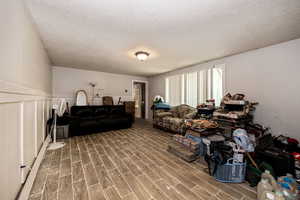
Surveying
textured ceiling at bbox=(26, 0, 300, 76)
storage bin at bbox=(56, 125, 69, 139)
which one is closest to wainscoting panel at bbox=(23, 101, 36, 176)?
textured ceiling at bbox=(26, 0, 300, 76)

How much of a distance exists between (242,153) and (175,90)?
341 centimetres

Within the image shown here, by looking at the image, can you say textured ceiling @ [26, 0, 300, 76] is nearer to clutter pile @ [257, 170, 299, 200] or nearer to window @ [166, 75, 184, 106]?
→ window @ [166, 75, 184, 106]

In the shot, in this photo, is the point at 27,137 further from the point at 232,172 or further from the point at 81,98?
the point at 81,98

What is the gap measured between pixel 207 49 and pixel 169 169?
9.13 feet

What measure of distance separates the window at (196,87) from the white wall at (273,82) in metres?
0.35

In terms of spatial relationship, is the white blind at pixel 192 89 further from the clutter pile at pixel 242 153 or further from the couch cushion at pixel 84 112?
the couch cushion at pixel 84 112

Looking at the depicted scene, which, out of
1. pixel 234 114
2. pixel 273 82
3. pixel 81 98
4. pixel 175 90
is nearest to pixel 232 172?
pixel 234 114

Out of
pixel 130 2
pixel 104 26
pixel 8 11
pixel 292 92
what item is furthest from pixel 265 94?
pixel 8 11

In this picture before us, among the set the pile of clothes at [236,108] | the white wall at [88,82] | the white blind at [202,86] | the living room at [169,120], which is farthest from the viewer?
the white wall at [88,82]

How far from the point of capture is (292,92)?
2.20 metres

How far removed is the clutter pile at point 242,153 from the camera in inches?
52.7

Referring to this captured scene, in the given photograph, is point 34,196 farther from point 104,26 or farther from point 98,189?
point 104,26

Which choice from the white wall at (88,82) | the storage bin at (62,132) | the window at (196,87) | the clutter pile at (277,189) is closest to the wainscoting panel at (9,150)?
the storage bin at (62,132)

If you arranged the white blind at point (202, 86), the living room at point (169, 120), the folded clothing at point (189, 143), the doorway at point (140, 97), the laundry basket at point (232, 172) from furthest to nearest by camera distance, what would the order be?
the doorway at point (140, 97)
the white blind at point (202, 86)
the folded clothing at point (189, 143)
the laundry basket at point (232, 172)
the living room at point (169, 120)
